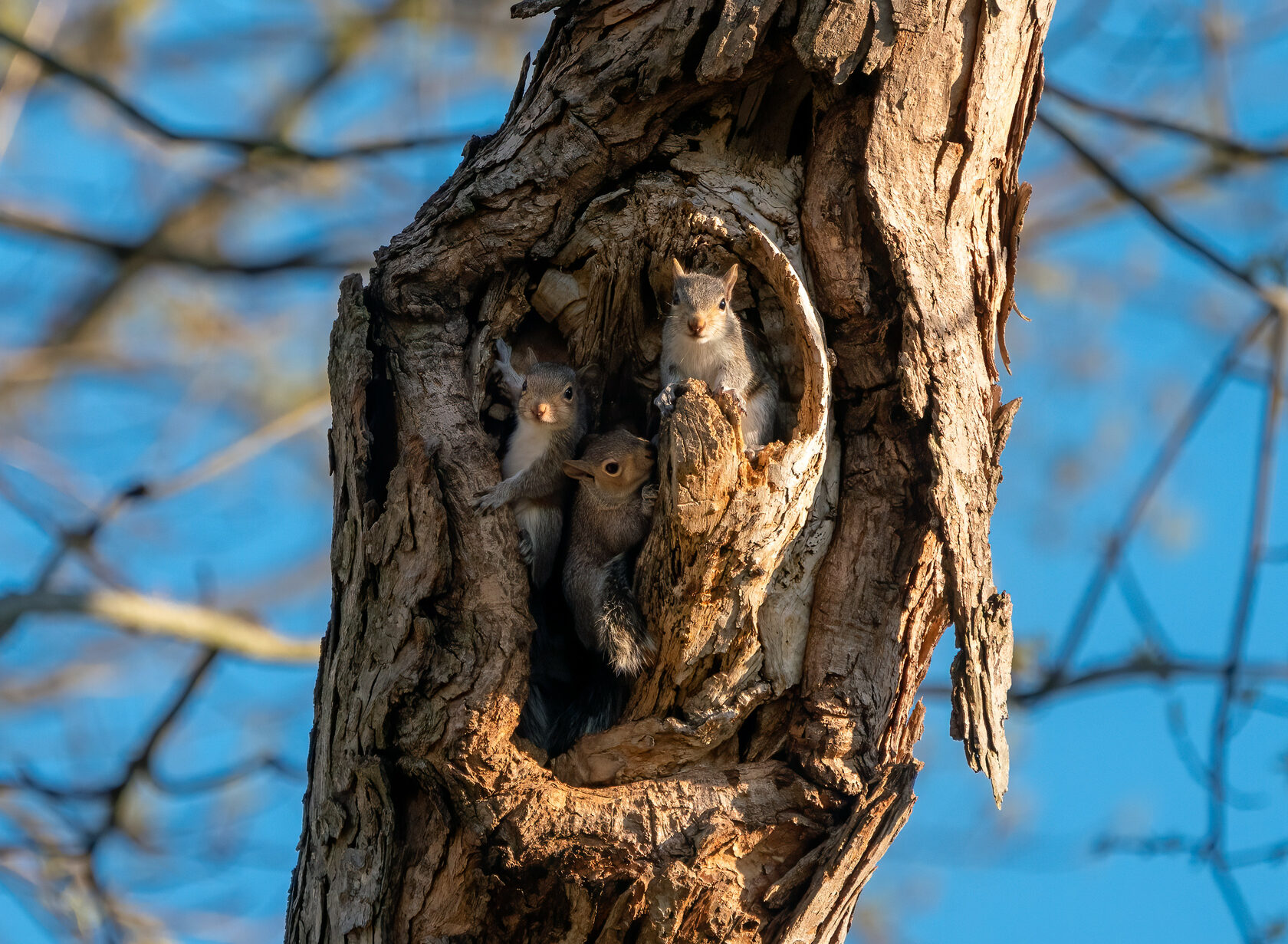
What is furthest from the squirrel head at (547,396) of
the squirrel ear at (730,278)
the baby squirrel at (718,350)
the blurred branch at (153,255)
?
the blurred branch at (153,255)

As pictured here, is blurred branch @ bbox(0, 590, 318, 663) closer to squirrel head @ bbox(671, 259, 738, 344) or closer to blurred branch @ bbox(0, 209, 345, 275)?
blurred branch @ bbox(0, 209, 345, 275)

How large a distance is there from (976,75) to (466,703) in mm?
2340

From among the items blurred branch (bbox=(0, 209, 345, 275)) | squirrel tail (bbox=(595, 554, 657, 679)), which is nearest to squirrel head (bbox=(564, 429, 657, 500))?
squirrel tail (bbox=(595, 554, 657, 679))

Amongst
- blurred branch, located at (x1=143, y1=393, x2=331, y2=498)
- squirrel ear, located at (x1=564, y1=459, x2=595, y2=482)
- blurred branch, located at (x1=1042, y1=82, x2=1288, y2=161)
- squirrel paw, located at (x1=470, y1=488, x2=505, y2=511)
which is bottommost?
squirrel paw, located at (x1=470, y1=488, x2=505, y2=511)

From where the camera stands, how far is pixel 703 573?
3074 millimetres

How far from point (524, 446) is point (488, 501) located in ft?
2.08

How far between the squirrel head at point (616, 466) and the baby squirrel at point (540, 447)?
0.14m

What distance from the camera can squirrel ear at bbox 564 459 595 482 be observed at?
363 cm

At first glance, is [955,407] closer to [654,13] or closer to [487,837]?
[654,13]

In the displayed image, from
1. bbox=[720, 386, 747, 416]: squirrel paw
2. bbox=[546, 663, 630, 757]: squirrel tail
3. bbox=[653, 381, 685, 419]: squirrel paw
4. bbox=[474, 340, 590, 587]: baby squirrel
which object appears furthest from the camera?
bbox=[474, 340, 590, 587]: baby squirrel

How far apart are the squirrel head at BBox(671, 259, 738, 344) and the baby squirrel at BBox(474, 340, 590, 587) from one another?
20.5 inches

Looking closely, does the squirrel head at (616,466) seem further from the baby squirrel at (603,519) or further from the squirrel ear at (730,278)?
the squirrel ear at (730,278)

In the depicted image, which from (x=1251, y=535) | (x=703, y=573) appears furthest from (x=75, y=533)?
(x=1251, y=535)

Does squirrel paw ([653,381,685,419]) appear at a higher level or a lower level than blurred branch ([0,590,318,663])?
lower
